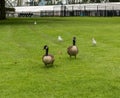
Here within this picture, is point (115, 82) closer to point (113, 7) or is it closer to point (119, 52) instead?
point (119, 52)

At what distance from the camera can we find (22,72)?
14.0m

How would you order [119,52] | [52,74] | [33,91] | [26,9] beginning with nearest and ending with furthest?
1. [33,91]
2. [52,74]
3. [119,52]
4. [26,9]

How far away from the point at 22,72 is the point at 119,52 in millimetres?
5914

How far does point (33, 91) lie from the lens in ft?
37.1

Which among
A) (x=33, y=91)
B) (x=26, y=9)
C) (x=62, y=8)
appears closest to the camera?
(x=33, y=91)

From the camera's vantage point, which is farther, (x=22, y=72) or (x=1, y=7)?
(x=1, y=7)

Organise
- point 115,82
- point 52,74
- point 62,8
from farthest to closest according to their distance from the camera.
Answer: point 62,8, point 52,74, point 115,82

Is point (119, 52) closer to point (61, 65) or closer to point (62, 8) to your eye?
point (61, 65)

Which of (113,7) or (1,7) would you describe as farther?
(113,7)

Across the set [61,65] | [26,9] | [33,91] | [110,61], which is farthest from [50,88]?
[26,9]

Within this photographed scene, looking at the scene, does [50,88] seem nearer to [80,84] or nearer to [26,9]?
[80,84]

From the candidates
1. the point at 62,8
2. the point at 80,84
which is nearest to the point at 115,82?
the point at 80,84

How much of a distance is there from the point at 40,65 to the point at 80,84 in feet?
11.2

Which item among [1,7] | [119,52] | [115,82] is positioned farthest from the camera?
[1,7]
